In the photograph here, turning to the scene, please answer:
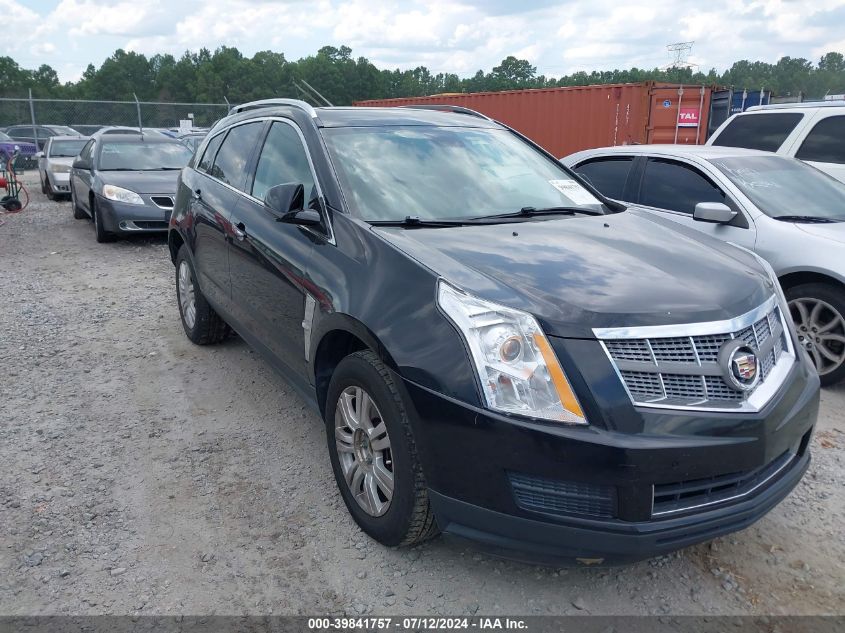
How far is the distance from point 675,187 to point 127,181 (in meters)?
7.68

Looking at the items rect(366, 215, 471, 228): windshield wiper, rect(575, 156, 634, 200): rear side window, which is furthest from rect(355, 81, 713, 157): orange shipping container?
rect(366, 215, 471, 228): windshield wiper

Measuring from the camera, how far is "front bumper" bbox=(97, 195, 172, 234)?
32.0 feet

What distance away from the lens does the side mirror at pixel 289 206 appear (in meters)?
3.29

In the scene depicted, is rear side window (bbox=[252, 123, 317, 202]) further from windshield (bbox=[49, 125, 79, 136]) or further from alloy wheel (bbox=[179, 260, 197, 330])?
windshield (bbox=[49, 125, 79, 136])

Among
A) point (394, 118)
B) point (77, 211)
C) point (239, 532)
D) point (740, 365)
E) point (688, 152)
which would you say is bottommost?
point (239, 532)

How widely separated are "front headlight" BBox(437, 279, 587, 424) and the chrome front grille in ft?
0.67

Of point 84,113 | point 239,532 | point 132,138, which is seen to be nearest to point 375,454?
point 239,532

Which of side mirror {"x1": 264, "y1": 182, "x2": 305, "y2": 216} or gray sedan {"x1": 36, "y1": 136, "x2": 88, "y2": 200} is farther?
gray sedan {"x1": 36, "y1": 136, "x2": 88, "y2": 200}

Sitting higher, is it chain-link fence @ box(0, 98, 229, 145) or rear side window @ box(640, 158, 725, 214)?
chain-link fence @ box(0, 98, 229, 145)

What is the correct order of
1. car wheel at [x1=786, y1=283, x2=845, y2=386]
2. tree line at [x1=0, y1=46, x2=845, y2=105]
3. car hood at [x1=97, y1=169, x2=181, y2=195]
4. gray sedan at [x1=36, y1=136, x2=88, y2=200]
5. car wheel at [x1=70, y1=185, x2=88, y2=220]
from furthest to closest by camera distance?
tree line at [x1=0, y1=46, x2=845, y2=105], gray sedan at [x1=36, y1=136, x2=88, y2=200], car wheel at [x1=70, y1=185, x2=88, y2=220], car hood at [x1=97, y1=169, x2=181, y2=195], car wheel at [x1=786, y1=283, x2=845, y2=386]

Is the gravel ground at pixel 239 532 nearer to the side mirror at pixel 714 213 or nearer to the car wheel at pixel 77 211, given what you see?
the side mirror at pixel 714 213

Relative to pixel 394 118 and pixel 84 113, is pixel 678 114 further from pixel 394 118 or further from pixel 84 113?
pixel 84 113

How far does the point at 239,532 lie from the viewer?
10.3ft

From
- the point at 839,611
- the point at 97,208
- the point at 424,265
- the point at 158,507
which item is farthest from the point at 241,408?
the point at 97,208
